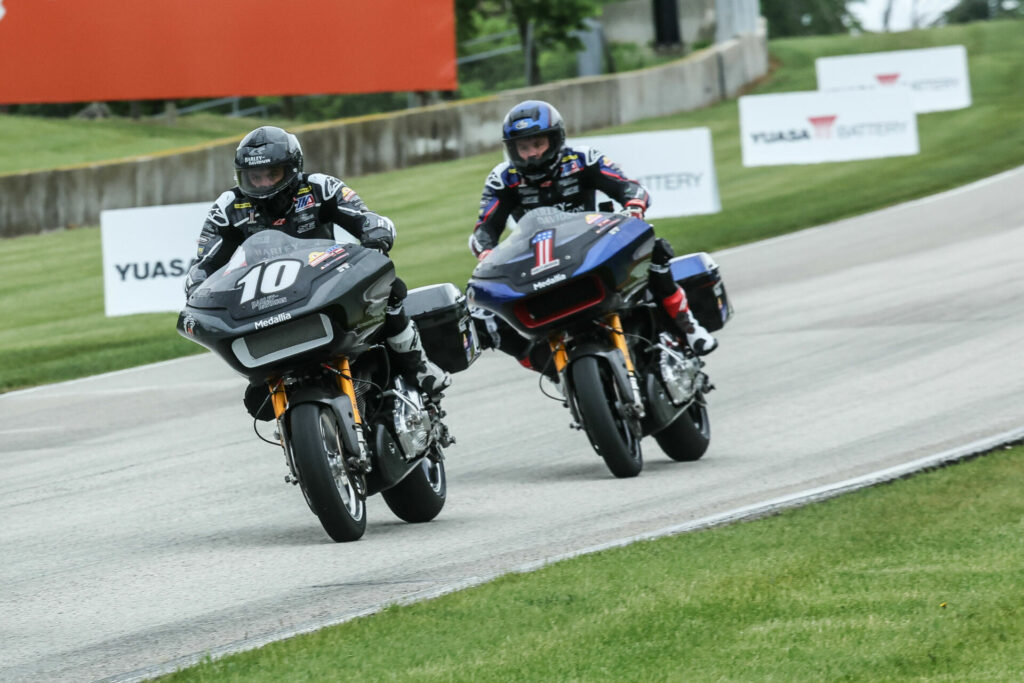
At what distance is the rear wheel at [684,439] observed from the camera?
930 centimetres

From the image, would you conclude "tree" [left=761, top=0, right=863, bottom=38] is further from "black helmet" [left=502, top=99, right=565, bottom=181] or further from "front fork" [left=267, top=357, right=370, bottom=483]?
"front fork" [left=267, top=357, right=370, bottom=483]

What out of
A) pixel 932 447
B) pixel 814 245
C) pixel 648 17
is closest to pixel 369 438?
pixel 932 447

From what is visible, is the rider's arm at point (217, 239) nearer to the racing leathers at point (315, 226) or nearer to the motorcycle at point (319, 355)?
the racing leathers at point (315, 226)

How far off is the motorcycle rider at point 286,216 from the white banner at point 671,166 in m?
12.5

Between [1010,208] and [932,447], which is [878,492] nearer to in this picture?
[932,447]

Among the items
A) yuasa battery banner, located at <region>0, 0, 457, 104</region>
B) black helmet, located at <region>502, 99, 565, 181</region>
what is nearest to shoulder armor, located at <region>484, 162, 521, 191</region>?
black helmet, located at <region>502, 99, 565, 181</region>

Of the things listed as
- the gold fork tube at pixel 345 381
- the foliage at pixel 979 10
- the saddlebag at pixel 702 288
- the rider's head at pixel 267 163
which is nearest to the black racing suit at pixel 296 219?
the rider's head at pixel 267 163

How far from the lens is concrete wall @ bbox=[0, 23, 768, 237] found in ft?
80.1

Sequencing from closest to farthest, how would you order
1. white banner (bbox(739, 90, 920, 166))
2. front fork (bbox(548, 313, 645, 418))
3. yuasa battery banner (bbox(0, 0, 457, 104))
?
front fork (bbox(548, 313, 645, 418)) < yuasa battery banner (bbox(0, 0, 457, 104)) < white banner (bbox(739, 90, 920, 166))

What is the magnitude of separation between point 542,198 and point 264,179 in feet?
7.23

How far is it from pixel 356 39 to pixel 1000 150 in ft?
36.1

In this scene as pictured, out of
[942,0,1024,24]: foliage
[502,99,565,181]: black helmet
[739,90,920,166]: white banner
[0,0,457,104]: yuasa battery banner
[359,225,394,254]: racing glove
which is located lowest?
[942,0,1024,24]: foliage

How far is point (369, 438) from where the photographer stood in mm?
7488

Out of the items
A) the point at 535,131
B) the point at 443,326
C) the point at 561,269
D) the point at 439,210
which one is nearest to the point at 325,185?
the point at 443,326
